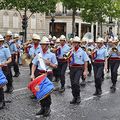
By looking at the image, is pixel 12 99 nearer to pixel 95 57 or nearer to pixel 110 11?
pixel 95 57

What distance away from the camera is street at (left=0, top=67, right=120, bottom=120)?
10.8m

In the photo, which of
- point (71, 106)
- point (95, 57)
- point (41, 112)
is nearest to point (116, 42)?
point (95, 57)

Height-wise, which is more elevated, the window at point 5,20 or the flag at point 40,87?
the window at point 5,20

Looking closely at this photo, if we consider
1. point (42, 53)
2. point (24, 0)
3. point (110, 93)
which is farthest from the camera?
point (24, 0)

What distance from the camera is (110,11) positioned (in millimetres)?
48312

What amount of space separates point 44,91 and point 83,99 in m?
3.19

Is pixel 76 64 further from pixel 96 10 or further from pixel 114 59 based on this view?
pixel 96 10

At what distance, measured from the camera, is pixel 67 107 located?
12047 millimetres

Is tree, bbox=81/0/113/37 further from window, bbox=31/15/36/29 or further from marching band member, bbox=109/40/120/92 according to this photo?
marching band member, bbox=109/40/120/92

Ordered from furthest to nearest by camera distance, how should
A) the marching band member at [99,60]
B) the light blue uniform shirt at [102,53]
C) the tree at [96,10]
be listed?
the tree at [96,10], the light blue uniform shirt at [102,53], the marching band member at [99,60]

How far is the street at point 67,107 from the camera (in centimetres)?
1078

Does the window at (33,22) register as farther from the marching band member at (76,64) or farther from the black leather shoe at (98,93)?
the marching band member at (76,64)

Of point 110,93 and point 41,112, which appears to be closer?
point 41,112

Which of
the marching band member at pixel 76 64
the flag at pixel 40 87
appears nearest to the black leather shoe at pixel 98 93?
the marching band member at pixel 76 64
